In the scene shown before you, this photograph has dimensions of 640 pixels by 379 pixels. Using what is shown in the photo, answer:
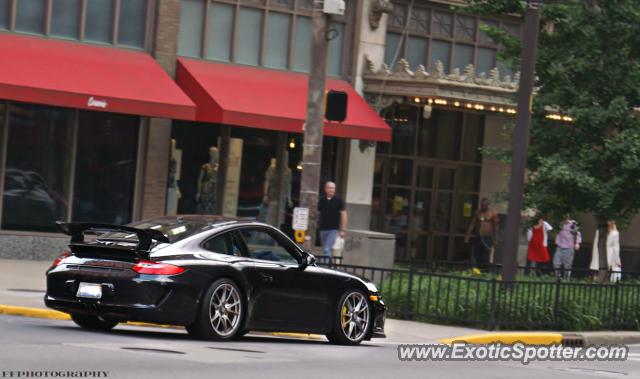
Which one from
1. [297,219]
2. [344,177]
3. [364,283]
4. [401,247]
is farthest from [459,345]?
[401,247]

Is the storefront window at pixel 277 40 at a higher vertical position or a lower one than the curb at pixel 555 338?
higher

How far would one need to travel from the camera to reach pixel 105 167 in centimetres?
2656

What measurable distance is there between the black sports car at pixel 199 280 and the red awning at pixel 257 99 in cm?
1157

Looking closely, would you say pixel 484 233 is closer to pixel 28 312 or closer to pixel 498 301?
pixel 498 301

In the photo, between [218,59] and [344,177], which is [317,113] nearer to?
[218,59]

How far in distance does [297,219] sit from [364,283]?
3.91 m

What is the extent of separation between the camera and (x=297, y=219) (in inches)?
752

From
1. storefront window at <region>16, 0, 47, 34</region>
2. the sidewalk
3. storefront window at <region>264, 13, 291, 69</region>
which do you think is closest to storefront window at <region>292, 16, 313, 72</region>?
storefront window at <region>264, 13, 291, 69</region>

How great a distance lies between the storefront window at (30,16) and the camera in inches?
991

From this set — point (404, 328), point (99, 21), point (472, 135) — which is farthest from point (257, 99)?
point (404, 328)

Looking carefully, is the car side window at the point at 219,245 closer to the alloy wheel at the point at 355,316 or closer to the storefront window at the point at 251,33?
the alloy wheel at the point at 355,316

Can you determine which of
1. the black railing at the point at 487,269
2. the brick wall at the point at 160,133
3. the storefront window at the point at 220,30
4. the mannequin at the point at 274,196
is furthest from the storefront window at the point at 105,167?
the black railing at the point at 487,269

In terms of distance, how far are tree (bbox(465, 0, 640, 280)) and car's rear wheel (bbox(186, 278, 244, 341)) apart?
10.1m

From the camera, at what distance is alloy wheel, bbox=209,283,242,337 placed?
13508 millimetres
